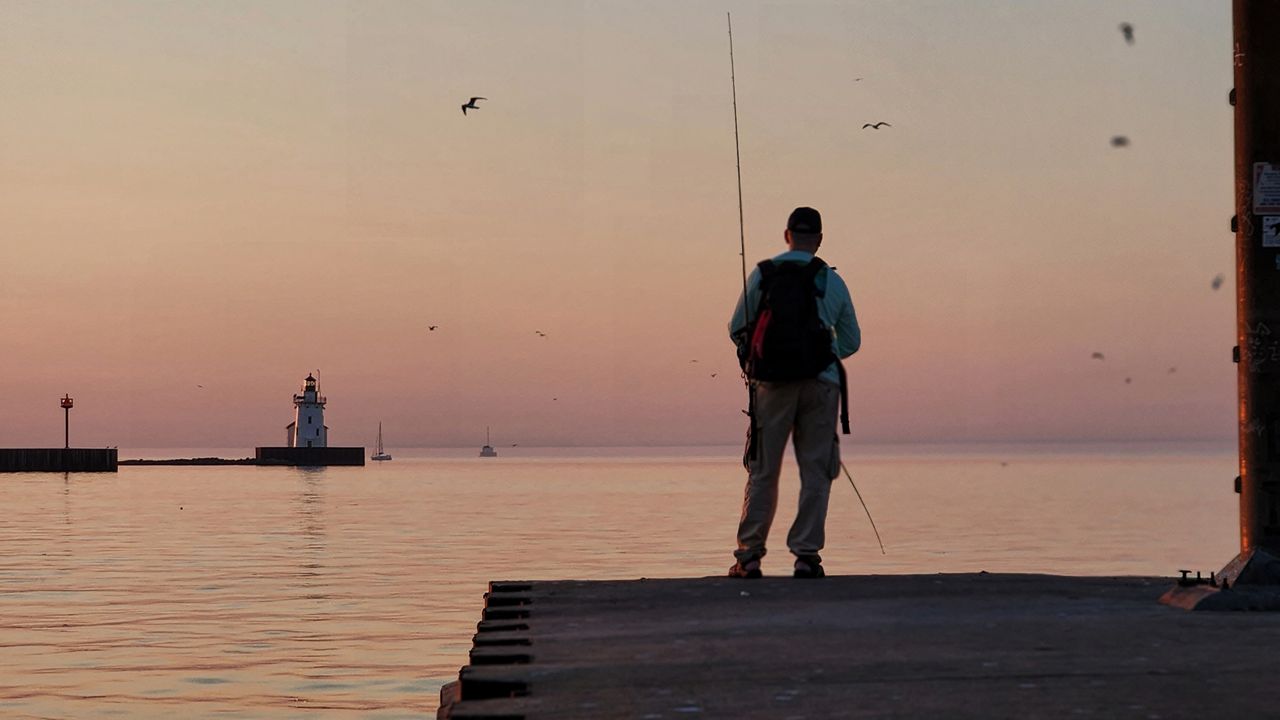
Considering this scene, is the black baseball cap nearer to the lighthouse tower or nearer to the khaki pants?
the khaki pants

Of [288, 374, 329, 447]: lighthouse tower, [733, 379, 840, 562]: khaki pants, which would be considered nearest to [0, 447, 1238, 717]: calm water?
[733, 379, 840, 562]: khaki pants

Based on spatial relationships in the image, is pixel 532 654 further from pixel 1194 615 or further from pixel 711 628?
pixel 1194 615

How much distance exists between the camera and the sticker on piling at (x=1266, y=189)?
8.16 meters

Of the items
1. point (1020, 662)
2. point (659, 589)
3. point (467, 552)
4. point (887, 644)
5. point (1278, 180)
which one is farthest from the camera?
point (467, 552)

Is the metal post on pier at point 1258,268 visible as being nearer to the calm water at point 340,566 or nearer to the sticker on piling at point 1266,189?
the sticker on piling at point 1266,189

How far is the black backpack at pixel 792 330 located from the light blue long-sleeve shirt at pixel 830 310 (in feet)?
0.29

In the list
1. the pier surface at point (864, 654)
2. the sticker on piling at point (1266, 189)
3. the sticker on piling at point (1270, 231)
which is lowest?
the pier surface at point (864, 654)

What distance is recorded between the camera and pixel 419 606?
2647cm

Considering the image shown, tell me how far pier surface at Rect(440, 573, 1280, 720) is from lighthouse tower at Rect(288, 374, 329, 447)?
14768 cm

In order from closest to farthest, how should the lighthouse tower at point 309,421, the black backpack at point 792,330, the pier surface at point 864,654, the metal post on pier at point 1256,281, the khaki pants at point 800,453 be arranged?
the pier surface at point 864,654 < the metal post on pier at point 1256,281 < the black backpack at point 792,330 < the khaki pants at point 800,453 < the lighthouse tower at point 309,421

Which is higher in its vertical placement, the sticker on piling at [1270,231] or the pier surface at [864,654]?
the sticker on piling at [1270,231]

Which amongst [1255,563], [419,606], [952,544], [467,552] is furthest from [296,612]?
[952,544]

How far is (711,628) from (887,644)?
3.41 ft

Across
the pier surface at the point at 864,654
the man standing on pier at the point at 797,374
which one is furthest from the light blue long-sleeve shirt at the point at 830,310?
the pier surface at the point at 864,654
